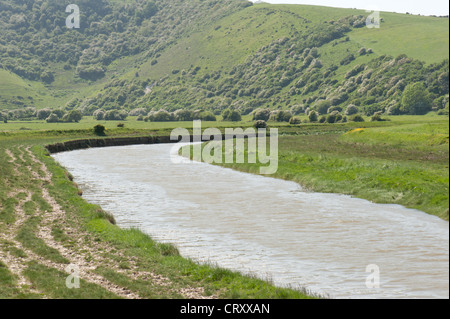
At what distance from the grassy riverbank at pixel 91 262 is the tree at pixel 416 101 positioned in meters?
151

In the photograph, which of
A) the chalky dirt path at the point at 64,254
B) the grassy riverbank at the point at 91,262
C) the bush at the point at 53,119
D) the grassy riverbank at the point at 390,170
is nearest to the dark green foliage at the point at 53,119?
the bush at the point at 53,119

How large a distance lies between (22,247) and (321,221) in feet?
51.6

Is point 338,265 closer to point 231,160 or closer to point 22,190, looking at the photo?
point 22,190

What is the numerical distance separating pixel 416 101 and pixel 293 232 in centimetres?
15579

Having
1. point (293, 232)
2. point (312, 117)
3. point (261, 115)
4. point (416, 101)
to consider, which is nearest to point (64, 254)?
point (293, 232)

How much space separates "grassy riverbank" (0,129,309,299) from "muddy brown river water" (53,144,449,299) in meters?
1.75

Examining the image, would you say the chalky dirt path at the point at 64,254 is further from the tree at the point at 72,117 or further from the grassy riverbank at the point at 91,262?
the tree at the point at 72,117

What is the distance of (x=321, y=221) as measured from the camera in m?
31.2

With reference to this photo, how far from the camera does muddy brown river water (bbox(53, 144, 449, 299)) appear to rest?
63.7ft

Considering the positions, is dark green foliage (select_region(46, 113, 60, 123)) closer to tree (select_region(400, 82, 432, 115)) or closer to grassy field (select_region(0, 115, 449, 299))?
tree (select_region(400, 82, 432, 115))

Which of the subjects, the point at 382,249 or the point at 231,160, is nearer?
the point at 382,249

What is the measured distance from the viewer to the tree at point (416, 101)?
170 metres

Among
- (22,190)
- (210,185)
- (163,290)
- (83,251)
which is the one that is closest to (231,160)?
(210,185)
